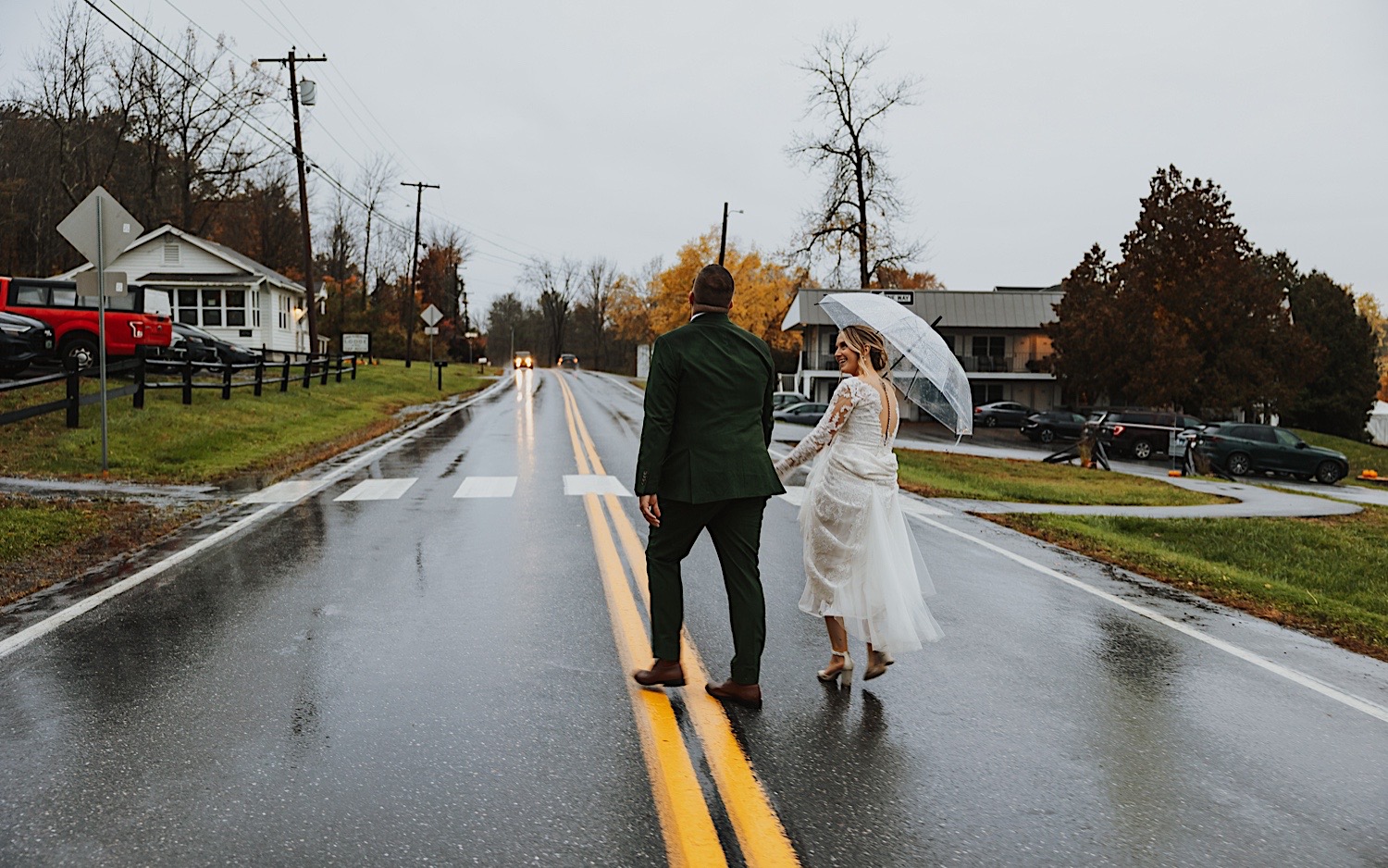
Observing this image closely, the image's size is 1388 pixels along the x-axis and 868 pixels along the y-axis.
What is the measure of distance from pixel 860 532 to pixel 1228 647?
318 centimetres

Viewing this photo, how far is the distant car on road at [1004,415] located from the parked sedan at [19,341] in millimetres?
38745

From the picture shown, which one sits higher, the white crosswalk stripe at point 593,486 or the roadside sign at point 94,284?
the roadside sign at point 94,284

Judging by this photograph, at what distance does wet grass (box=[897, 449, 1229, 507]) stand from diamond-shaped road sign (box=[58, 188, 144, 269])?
11583mm

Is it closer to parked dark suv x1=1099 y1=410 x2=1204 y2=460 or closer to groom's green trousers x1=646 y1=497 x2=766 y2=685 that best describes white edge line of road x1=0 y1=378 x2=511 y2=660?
groom's green trousers x1=646 y1=497 x2=766 y2=685

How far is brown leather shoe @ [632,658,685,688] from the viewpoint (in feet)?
16.8

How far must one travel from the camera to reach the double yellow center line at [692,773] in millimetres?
3410

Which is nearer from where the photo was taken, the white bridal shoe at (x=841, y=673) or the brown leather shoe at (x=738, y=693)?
the brown leather shoe at (x=738, y=693)

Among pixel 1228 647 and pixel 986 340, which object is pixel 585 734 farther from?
pixel 986 340

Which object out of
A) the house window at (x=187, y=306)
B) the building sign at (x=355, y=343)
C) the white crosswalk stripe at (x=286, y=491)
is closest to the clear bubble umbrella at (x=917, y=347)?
the white crosswalk stripe at (x=286, y=491)

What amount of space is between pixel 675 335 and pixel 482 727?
1995 mm

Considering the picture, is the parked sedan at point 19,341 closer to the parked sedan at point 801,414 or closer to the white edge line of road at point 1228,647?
the white edge line of road at point 1228,647

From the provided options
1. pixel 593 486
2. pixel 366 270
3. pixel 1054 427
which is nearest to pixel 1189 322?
pixel 1054 427

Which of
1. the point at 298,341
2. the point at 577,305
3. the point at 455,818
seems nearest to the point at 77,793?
the point at 455,818

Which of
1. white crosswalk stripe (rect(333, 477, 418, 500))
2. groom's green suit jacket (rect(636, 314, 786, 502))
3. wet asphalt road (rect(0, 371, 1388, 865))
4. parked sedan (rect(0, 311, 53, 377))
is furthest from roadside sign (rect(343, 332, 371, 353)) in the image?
groom's green suit jacket (rect(636, 314, 786, 502))
